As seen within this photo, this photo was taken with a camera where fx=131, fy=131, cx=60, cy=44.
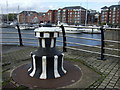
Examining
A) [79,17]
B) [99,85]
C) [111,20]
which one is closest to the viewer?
[99,85]

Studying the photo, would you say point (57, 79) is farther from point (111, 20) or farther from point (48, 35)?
point (111, 20)

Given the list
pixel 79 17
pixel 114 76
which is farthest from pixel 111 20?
pixel 114 76

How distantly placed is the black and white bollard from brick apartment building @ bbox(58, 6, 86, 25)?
7967cm

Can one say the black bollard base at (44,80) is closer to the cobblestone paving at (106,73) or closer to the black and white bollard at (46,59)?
the black and white bollard at (46,59)

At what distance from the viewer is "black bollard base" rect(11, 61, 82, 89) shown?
9.00ft

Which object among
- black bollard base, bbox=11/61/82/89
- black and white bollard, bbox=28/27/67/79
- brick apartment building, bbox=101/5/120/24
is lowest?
black bollard base, bbox=11/61/82/89

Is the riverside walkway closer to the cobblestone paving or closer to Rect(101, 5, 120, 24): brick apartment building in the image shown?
the cobblestone paving

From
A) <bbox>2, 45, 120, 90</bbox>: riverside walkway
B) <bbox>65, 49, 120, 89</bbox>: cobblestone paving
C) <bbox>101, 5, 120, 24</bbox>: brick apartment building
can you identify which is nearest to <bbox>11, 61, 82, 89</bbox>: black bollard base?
<bbox>2, 45, 120, 90</bbox>: riverside walkway

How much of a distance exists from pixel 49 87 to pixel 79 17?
82.3 metres

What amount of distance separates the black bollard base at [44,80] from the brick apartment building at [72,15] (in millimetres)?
79681

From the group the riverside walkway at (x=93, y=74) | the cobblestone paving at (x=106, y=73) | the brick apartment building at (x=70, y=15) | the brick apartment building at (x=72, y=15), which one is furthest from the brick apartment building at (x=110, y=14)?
the riverside walkway at (x=93, y=74)

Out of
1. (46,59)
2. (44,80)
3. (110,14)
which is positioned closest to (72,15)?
(110,14)

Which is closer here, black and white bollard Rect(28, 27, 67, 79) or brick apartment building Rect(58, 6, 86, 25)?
black and white bollard Rect(28, 27, 67, 79)

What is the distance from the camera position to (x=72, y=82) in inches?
113
